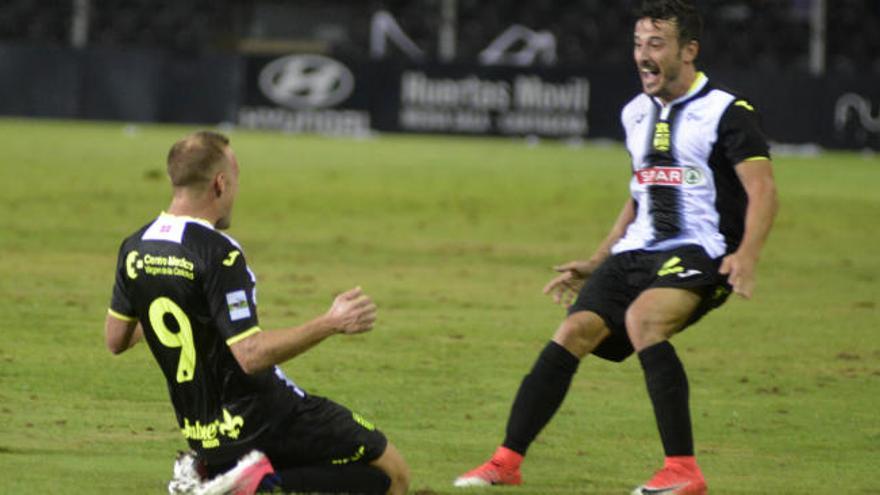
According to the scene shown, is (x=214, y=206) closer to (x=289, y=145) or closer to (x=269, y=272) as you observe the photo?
(x=269, y=272)

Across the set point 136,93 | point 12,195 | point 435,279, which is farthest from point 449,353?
point 136,93

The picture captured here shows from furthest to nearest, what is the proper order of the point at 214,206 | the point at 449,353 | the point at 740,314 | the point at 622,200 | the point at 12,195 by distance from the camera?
the point at 622,200 → the point at 12,195 → the point at 740,314 → the point at 449,353 → the point at 214,206

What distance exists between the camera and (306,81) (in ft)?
111

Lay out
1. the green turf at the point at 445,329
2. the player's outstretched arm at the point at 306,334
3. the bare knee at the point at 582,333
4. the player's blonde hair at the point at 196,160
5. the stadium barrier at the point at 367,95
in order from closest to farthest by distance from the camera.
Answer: the player's outstretched arm at the point at 306,334 < the player's blonde hair at the point at 196,160 < the bare knee at the point at 582,333 < the green turf at the point at 445,329 < the stadium barrier at the point at 367,95

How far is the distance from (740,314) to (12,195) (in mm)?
10231

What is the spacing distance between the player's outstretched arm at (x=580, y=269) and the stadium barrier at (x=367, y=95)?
23.9 meters

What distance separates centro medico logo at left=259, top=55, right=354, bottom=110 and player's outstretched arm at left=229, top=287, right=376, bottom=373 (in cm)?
2752

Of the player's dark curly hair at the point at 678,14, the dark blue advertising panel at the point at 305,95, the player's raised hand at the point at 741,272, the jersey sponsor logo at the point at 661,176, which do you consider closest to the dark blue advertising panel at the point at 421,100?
the dark blue advertising panel at the point at 305,95

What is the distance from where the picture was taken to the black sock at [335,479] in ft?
21.8

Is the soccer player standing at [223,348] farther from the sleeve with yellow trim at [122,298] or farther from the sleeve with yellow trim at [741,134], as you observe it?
the sleeve with yellow trim at [741,134]

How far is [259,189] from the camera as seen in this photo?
23188 mm

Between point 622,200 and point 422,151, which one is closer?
point 622,200

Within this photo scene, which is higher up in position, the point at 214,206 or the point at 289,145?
the point at 214,206

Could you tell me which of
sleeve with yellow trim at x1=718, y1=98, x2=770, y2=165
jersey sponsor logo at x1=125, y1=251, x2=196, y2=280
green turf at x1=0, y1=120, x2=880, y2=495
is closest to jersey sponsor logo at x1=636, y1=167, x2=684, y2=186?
sleeve with yellow trim at x1=718, y1=98, x2=770, y2=165
